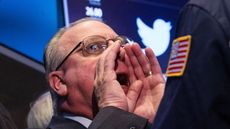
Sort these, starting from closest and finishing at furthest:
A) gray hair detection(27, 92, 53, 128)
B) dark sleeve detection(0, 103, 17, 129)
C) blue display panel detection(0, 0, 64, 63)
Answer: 1. dark sleeve detection(0, 103, 17, 129)
2. gray hair detection(27, 92, 53, 128)
3. blue display panel detection(0, 0, 64, 63)

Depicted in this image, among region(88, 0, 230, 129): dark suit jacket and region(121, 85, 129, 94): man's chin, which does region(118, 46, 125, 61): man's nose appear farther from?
region(88, 0, 230, 129): dark suit jacket

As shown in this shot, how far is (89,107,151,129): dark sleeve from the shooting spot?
1.30 m

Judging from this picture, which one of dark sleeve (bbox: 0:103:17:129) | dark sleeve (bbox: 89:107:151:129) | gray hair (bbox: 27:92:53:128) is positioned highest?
dark sleeve (bbox: 0:103:17:129)

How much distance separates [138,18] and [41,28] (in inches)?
15.6

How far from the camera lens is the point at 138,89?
56.4 inches

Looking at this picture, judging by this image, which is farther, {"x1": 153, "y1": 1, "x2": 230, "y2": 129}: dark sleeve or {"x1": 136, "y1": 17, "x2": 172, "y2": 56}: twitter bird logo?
{"x1": 136, "y1": 17, "x2": 172, "y2": 56}: twitter bird logo

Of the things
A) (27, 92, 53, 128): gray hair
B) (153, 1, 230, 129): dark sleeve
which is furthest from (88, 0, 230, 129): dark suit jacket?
(27, 92, 53, 128): gray hair

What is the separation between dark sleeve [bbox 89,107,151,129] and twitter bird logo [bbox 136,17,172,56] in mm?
997

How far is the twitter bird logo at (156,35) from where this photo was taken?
2309 millimetres

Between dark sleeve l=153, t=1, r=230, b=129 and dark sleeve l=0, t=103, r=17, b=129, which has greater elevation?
dark sleeve l=153, t=1, r=230, b=129

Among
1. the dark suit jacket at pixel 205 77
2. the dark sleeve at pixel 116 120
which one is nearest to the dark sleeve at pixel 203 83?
the dark suit jacket at pixel 205 77

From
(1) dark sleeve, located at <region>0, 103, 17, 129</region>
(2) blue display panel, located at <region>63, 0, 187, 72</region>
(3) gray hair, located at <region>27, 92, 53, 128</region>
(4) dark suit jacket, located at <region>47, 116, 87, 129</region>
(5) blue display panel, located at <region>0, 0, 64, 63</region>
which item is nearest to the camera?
(1) dark sleeve, located at <region>0, 103, 17, 129</region>

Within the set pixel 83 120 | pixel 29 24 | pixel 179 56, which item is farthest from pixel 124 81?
pixel 29 24

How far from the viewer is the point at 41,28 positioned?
2.26 meters
